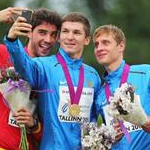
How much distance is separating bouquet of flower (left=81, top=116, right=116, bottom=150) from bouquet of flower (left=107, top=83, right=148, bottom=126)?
24 cm

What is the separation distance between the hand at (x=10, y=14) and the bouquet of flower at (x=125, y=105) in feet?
3.59

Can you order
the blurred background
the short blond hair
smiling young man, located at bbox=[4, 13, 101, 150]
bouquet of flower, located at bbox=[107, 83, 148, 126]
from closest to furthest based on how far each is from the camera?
1. bouquet of flower, located at bbox=[107, 83, 148, 126]
2. smiling young man, located at bbox=[4, 13, 101, 150]
3. the short blond hair
4. the blurred background

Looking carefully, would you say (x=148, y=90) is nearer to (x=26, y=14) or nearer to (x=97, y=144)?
(x=97, y=144)

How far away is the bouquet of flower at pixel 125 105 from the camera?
26.1 ft

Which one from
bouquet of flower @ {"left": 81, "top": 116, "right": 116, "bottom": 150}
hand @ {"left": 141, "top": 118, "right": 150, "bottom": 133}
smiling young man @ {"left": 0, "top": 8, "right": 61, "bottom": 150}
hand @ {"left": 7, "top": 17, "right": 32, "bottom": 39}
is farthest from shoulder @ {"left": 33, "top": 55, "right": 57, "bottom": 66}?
hand @ {"left": 141, "top": 118, "right": 150, "bottom": 133}

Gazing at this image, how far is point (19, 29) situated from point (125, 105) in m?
1.09

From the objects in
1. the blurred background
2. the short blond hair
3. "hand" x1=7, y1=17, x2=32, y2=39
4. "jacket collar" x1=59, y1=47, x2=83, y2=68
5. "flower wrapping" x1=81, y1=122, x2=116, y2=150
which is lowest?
the blurred background

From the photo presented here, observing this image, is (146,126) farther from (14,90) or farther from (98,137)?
(14,90)

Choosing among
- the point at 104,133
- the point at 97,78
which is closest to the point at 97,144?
the point at 104,133

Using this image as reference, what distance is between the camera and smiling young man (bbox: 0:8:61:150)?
849cm

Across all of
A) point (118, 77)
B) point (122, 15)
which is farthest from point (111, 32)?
point (122, 15)

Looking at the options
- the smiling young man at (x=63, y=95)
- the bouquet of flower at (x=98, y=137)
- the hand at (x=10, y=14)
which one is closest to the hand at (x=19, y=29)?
the hand at (x=10, y=14)

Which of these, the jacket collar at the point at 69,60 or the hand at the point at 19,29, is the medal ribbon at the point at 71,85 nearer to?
the jacket collar at the point at 69,60

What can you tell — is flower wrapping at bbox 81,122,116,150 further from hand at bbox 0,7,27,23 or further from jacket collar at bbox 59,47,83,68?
hand at bbox 0,7,27,23
